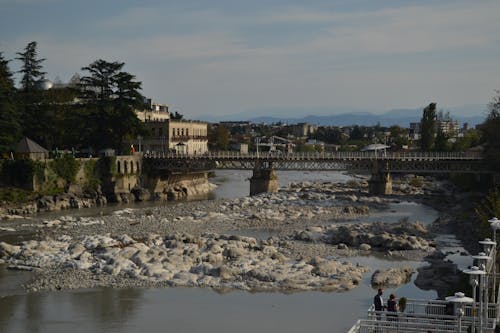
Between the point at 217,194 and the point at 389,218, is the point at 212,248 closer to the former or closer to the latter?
the point at 389,218

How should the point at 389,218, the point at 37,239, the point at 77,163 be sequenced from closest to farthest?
1. the point at 37,239
2. the point at 389,218
3. the point at 77,163

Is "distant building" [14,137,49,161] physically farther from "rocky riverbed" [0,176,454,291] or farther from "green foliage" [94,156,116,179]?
"rocky riverbed" [0,176,454,291]

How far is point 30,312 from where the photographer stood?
23.9 m

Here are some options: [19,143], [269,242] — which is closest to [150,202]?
[19,143]

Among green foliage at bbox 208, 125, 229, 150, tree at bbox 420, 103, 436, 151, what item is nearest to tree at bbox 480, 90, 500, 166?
tree at bbox 420, 103, 436, 151

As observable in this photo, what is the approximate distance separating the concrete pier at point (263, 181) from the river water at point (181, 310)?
38.5m

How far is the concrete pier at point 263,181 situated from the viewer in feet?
219

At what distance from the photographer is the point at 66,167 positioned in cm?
5762

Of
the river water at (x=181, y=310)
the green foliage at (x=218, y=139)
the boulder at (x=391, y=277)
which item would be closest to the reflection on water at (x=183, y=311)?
the river water at (x=181, y=310)

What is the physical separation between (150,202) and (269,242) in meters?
28.3

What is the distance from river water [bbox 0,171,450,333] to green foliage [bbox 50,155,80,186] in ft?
95.9

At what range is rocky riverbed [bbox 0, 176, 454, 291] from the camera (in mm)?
27953

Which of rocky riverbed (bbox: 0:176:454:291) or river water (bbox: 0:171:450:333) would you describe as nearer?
river water (bbox: 0:171:450:333)

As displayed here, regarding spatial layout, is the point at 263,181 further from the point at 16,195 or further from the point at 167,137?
the point at 16,195
